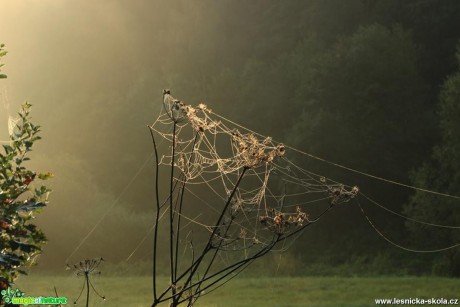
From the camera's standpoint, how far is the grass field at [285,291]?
1683 centimetres

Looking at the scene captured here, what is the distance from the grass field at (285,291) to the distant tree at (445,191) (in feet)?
24.3

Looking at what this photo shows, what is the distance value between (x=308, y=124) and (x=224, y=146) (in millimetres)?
4514

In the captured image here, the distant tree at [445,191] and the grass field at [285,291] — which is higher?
the distant tree at [445,191]

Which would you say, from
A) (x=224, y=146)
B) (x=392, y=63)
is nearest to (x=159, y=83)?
(x=224, y=146)

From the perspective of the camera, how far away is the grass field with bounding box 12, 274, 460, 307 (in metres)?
16.8

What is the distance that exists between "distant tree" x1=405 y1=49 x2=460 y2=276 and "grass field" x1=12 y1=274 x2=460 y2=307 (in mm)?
7396

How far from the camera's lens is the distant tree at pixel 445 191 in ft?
90.9

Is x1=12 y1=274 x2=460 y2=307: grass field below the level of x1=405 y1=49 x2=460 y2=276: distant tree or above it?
below

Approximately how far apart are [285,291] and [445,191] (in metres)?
12.6

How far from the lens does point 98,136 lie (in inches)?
1633

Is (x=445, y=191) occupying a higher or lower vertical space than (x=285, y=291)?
higher

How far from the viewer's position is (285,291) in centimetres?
1891

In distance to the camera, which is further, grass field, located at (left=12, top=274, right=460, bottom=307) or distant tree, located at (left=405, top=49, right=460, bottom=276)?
distant tree, located at (left=405, top=49, right=460, bottom=276)

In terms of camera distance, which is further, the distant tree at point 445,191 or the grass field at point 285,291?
the distant tree at point 445,191
